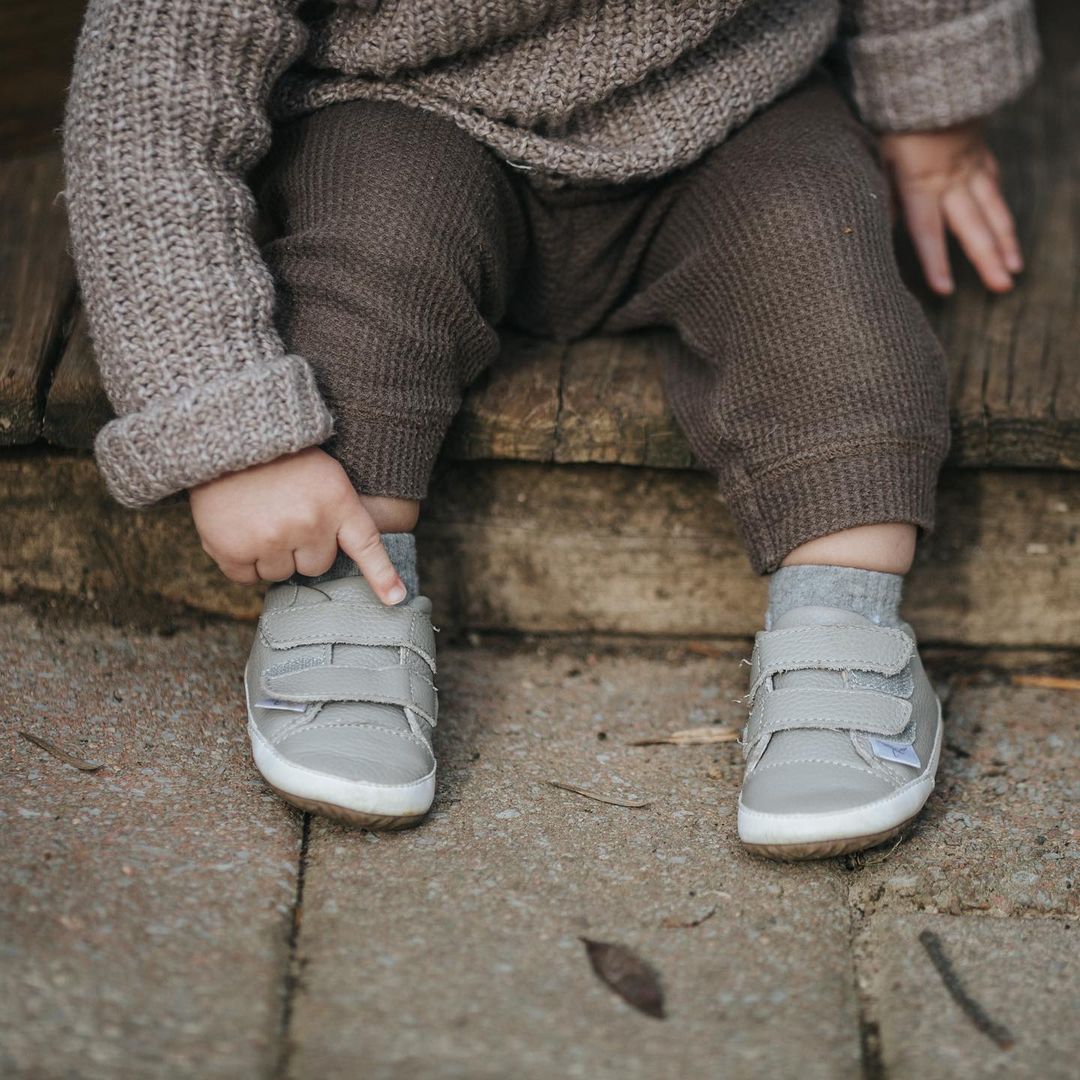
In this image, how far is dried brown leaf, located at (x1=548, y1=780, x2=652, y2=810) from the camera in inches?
45.6

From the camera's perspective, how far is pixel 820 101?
1.37 meters

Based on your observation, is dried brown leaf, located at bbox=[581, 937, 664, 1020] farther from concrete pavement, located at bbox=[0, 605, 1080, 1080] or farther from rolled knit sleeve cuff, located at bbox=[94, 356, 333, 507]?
rolled knit sleeve cuff, located at bbox=[94, 356, 333, 507]

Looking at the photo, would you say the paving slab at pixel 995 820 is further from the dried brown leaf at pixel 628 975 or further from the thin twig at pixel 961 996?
the dried brown leaf at pixel 628 975

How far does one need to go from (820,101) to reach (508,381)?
45cm

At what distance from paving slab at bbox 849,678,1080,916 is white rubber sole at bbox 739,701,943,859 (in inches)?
1.8

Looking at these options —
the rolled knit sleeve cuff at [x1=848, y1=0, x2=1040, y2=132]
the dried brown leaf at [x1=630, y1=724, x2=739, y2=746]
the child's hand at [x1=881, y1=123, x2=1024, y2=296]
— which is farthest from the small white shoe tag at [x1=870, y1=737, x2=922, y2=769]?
the rolled knit sleeve cuff at [x1=848, y1=0, x2=1040, y2=132]

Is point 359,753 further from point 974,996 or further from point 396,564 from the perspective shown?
point 974,996

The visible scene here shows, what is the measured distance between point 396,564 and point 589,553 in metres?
0.30

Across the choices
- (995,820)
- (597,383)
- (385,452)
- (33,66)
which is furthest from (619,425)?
(33,66)

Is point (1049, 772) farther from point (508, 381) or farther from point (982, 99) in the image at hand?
point (982, 99)

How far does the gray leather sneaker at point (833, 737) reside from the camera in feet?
3.40

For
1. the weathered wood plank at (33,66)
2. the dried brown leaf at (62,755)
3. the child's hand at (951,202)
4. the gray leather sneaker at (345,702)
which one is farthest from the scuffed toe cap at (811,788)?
the weathered wood plank at (33,66)

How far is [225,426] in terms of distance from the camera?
1047 mm

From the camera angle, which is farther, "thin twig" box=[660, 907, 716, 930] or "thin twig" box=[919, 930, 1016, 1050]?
"thin twig" box=[660, 907, 716, 930]
